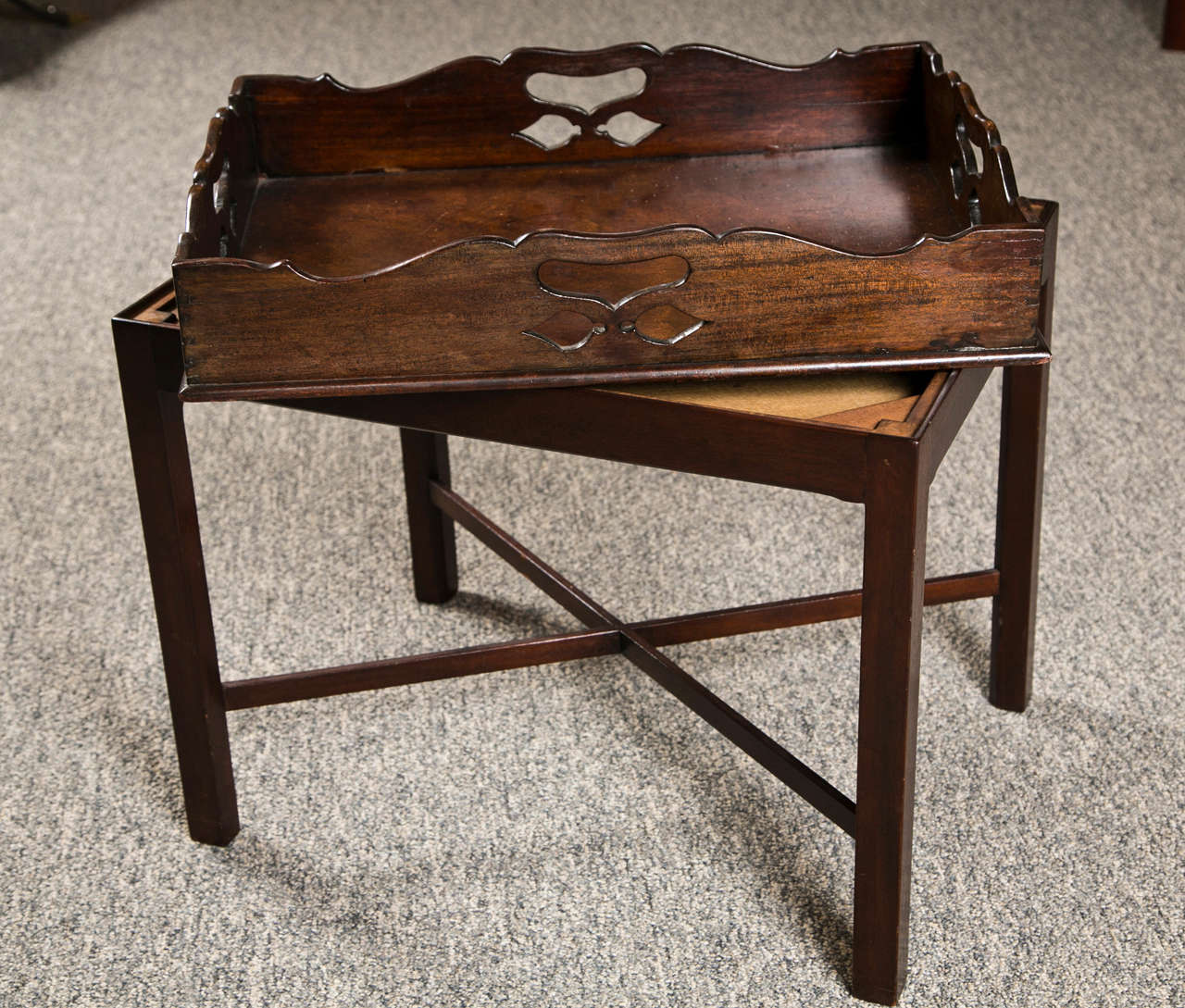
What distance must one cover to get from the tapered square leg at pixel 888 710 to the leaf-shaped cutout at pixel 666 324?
0.13m

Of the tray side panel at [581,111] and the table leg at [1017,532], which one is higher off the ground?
the tray side panel at [581,111]

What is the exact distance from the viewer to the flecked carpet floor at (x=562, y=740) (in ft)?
3.45

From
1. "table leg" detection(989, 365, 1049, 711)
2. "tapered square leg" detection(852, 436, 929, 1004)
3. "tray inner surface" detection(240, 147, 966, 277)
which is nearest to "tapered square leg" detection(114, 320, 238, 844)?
"tray inner surface" detection(240, 147, 966, 277)

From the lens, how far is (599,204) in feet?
3.58

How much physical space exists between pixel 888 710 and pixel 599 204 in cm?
43

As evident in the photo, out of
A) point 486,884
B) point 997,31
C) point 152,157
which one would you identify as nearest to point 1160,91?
point 997,31

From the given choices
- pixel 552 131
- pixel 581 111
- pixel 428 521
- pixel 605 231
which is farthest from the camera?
pixel 552 131

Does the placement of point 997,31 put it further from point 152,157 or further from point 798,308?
point 798,308

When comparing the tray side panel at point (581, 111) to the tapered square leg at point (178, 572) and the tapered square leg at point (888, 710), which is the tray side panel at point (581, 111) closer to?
the tapered square leg at point (178, 572)

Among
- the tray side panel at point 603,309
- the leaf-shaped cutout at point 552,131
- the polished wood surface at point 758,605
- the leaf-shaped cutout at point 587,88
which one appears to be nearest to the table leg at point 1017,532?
the polished wood surface at point 758,605

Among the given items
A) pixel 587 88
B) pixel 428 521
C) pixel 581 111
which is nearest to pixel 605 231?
pixel 581 111

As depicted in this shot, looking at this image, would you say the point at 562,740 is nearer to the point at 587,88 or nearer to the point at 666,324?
the point at 666,324

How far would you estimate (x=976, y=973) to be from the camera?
102 centimetres

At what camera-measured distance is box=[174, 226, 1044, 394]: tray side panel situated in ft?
2.81
